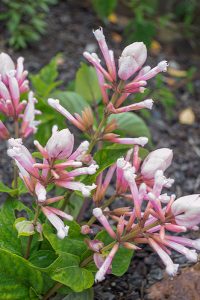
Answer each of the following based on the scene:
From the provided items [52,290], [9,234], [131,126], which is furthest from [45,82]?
[52,290]

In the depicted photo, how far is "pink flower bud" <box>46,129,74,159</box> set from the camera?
1429mm

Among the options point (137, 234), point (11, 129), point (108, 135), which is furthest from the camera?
point (11, 129)

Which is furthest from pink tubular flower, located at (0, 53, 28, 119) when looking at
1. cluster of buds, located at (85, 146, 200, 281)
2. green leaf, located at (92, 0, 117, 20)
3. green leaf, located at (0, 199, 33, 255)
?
green leaf, located at (92, 0, 117, 20)

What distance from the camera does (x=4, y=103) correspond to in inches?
71.0

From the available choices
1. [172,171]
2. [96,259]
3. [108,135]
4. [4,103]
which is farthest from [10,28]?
[96,259]

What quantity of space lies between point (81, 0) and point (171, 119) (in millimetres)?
1320

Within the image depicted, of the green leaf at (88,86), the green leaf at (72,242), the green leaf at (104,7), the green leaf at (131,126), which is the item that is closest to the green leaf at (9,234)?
the green leaf at (72,242)

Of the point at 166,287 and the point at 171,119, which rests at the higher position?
the point at 166,287

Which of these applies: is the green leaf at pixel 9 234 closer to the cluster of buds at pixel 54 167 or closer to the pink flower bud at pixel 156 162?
the cluster of buds at pixel 54 167

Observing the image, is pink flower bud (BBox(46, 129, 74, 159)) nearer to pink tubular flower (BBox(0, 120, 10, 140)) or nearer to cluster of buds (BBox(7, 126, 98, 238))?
cluster of buds (BBox(7, 126, 98, 238))

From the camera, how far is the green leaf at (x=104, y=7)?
3.66 m

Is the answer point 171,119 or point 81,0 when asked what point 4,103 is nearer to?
point 171,119

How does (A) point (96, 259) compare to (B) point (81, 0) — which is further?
(B) point (81, 0)

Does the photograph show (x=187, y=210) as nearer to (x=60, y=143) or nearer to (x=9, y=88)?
(x=60, y=143)
